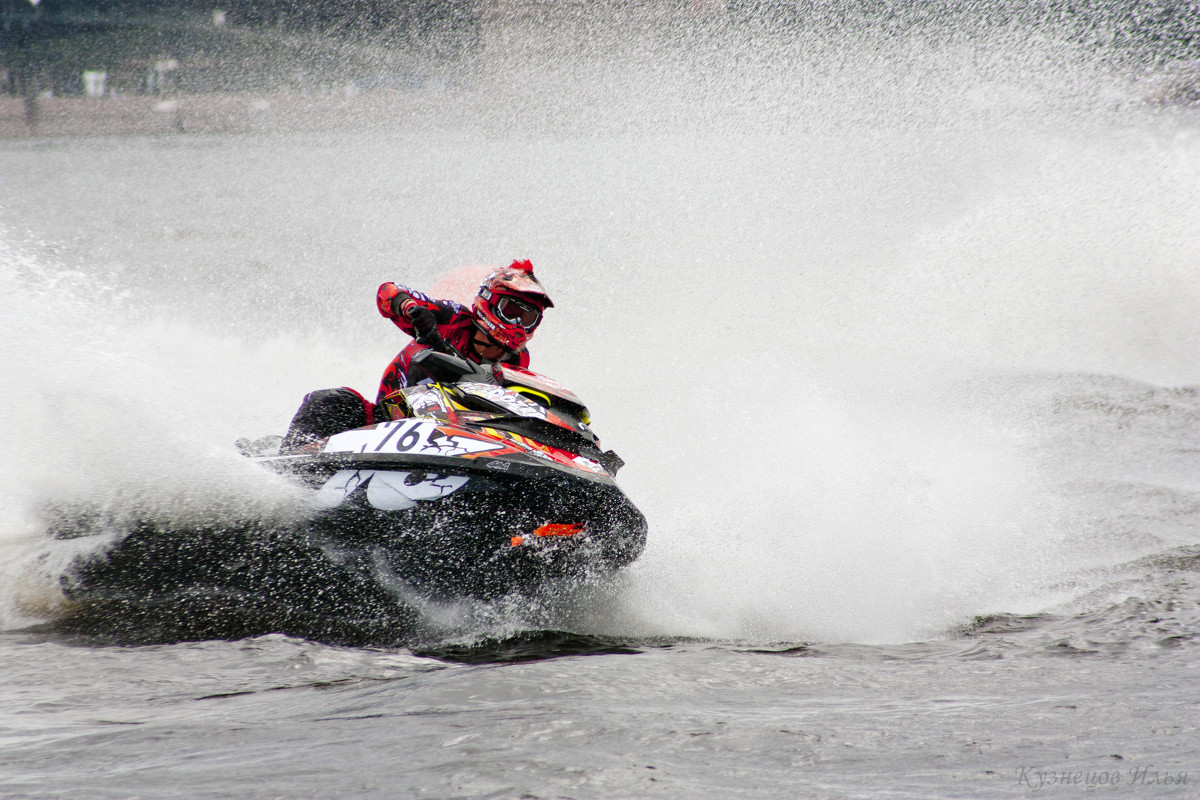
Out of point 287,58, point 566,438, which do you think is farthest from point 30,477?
point 287,58

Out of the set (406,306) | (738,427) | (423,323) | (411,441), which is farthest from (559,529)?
(738,427)

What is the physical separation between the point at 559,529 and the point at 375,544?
Answer: 730 millimetres

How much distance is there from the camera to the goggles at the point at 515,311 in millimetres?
4824

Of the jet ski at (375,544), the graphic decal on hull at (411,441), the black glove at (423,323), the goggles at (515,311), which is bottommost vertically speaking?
the jet ski at (375,544)

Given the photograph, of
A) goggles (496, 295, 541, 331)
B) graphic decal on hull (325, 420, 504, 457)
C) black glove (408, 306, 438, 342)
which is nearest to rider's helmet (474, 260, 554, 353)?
goggles (496, 295, 541, 331)

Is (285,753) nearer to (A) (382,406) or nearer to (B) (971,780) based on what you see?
(B) (971,780)

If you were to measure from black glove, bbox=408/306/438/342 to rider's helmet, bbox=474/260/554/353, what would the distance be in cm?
29

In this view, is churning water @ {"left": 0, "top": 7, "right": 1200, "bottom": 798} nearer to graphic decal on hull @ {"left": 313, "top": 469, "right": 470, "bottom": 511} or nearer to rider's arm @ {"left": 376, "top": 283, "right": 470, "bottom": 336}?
graphic decal on hull @ {"left": 313, "top": 469, "right": 470, "bottom": 511}

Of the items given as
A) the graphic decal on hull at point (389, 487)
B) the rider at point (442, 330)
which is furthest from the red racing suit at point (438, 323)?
the graphic decal on hull at point (389, 487)

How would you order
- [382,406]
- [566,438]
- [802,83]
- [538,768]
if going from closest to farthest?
[538,768]
[566,438]
[382,406]
[802,83]

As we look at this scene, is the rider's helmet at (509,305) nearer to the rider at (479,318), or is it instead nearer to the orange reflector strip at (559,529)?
the rider at (479,318)

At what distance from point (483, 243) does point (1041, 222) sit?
7944 millimetres

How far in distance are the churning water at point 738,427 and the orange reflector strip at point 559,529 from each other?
15.8 inches

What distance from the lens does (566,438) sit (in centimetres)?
430
